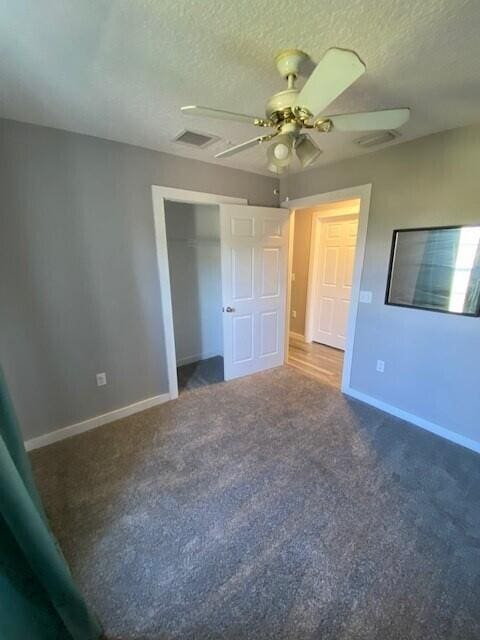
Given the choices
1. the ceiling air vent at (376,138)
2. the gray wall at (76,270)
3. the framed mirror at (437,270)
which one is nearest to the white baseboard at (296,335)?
the framed mirror at (437,270)

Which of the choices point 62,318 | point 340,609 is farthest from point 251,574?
point 62,318

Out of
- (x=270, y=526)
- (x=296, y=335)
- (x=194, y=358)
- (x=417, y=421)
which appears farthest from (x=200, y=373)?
(x=417, y=421)

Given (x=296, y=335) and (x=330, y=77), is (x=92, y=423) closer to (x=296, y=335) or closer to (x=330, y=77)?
(x=330, y=77)

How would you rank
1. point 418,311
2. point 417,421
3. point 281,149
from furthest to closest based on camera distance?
point 417,421, point 418,311, point 281,149

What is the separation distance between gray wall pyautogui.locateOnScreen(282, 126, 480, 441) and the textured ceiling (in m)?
0.34

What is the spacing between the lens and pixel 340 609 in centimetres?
121

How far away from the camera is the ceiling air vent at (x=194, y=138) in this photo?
2117mm

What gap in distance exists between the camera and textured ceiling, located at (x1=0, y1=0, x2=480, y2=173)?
3.47 ft

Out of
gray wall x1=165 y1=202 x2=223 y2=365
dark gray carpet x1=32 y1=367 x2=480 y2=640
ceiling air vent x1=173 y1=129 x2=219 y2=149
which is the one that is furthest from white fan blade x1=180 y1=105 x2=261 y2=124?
gray wall x1=165 y1=202 x2=223 y2=365

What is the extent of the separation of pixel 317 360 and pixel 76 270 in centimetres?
317

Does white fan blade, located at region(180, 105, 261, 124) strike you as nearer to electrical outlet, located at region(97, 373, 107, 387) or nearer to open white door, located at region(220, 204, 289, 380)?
open white door, located at region(220, 204, 289, 380)

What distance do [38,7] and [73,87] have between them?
55 cm

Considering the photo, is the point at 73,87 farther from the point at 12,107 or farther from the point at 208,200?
the point at 208,200

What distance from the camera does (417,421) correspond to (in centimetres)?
252
